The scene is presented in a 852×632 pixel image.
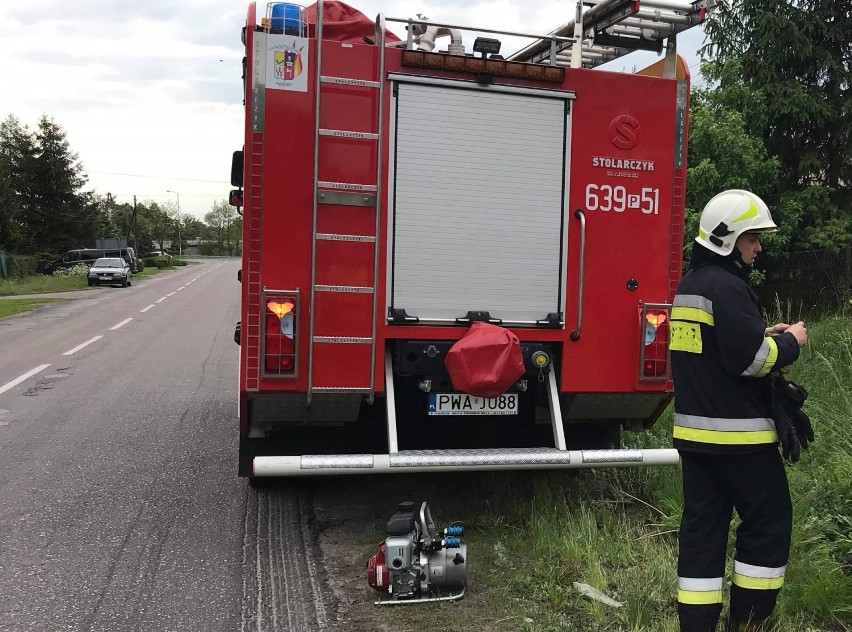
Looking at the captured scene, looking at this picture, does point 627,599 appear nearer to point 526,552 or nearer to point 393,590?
point 526,552

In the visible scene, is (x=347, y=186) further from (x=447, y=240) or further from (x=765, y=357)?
(x=765, y=357)

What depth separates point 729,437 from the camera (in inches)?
119

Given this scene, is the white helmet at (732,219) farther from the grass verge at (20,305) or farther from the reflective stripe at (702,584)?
the grass verge at (20,305)

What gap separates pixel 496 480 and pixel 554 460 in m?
1.29

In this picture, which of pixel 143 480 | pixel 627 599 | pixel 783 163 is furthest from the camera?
→ pixel 783 163

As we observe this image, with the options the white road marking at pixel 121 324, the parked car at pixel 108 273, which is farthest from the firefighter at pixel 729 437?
the parked car at pixel 108 273

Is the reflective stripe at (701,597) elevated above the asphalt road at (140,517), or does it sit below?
above

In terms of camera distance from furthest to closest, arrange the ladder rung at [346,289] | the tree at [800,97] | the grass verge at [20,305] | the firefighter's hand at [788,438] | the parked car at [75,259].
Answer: the parked car at [75,259] < the grass verge at [20,305] < the tree at [800,97] < the ladder rung at [346,289] < the firefighter's hand at [788,438]

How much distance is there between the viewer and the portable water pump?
362cm

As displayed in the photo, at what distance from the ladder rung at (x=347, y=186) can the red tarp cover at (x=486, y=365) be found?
1001 millimetres

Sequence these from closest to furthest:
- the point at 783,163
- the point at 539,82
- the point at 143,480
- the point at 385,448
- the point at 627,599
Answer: the point at 627,599 < the point at 539,82 < the point at 385,448 < the point at 143,480 < the point at 783,163

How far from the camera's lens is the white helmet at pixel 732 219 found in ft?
10.0

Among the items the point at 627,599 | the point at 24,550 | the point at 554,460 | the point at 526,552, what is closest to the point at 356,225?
the point at 554,460

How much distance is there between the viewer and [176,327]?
16.9 meters
